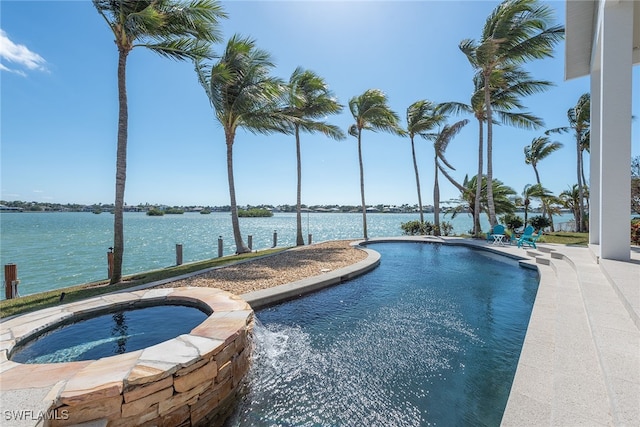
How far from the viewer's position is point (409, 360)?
366 centimetres

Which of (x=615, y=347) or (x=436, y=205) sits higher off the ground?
(x=436, y=205)

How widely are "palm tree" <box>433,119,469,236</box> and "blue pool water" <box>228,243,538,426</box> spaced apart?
1250 cm

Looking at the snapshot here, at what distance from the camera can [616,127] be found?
223 inches

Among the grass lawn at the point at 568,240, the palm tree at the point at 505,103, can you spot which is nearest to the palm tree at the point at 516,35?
the palm tree at the point at 505,103

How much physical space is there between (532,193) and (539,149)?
4.36 meters

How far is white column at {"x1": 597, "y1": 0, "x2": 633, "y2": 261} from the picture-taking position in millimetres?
5602

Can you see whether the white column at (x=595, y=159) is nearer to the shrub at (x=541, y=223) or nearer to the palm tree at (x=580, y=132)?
the palm tree at (x=580, y=132)

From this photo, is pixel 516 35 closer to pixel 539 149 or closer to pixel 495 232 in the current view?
pixel 495 232

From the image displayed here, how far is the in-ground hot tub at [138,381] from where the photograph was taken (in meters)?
2.04

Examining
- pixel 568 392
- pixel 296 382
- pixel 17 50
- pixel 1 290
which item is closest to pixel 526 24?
pixel 568 392

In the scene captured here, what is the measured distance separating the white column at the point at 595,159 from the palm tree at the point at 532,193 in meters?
15.7

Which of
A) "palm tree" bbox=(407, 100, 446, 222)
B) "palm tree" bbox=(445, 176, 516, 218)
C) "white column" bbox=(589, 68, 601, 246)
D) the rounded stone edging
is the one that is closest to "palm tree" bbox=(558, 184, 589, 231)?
"palm tree" bbox=(445, 176, 516, 218)

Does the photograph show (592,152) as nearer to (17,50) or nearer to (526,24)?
(526,24)

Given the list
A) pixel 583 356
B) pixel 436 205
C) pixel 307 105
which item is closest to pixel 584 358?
pixel 583 356
